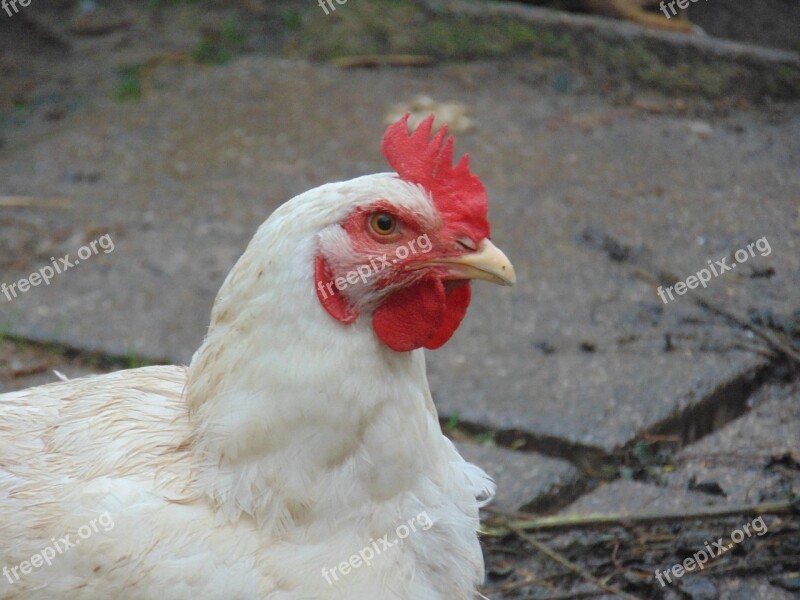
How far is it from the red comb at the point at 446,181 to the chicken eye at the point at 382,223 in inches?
4.7

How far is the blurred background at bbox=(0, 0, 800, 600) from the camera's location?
4.16 meters

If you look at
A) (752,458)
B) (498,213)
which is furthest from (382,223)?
(498,213)

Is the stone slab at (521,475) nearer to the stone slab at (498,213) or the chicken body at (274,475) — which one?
the stone slab at (498,213)

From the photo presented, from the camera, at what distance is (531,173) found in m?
6.47

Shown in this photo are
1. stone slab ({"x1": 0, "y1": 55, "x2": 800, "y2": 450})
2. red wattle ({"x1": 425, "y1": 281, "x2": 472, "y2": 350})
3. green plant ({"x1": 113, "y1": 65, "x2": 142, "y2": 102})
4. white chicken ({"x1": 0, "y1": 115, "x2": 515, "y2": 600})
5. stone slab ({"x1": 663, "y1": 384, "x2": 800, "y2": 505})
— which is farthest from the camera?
green plant ({"x1": 113, "y1": 65, "x2": 142, "y2": 102})

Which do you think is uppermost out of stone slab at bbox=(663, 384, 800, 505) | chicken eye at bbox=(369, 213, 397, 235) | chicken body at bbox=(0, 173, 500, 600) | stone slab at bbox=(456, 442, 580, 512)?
chicken eye at bbox=(369, 213, 397, 235)

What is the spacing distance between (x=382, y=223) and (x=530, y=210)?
350 centimetres

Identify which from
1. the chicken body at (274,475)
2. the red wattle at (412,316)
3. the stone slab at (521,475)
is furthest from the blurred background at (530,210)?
the red wattle at (412,316)

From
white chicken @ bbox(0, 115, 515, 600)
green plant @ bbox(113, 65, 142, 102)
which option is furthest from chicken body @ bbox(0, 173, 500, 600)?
green plant @ bbox(113, 65, 142, 102)

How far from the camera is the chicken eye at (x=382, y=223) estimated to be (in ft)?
8.86

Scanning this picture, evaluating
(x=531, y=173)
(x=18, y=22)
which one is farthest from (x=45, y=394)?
(x=18, y=22)

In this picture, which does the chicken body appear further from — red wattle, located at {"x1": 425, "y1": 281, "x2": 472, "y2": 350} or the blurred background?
the blurred background

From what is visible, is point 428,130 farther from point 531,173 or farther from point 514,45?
point 514,45

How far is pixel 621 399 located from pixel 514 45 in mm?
3658
